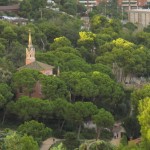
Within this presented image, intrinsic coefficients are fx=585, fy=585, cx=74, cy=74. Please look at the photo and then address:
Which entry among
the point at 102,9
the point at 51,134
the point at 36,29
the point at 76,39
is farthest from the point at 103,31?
the point at 51,134

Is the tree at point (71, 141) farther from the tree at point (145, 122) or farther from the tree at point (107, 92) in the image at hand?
the tree at point (107, 92)

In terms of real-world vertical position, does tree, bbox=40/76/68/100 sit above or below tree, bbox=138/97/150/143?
below

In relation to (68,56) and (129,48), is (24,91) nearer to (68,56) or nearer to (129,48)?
(68,56)

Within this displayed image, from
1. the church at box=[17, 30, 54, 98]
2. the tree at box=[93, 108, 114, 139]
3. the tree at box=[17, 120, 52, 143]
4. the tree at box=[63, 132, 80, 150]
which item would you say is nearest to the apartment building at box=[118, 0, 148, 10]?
the church at box=[17, 30, 54, 98]

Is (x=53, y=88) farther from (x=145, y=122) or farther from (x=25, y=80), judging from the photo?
(x=145, y=122)

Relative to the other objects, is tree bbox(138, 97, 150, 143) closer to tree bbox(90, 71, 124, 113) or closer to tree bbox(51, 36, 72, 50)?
tree bbox(90, 71, 124, 113)

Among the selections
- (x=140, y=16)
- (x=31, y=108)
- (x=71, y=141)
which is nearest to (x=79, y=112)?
(x=31, y=108)

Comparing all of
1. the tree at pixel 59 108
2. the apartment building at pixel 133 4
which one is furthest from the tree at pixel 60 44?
the apartment building at pixel 133 4
